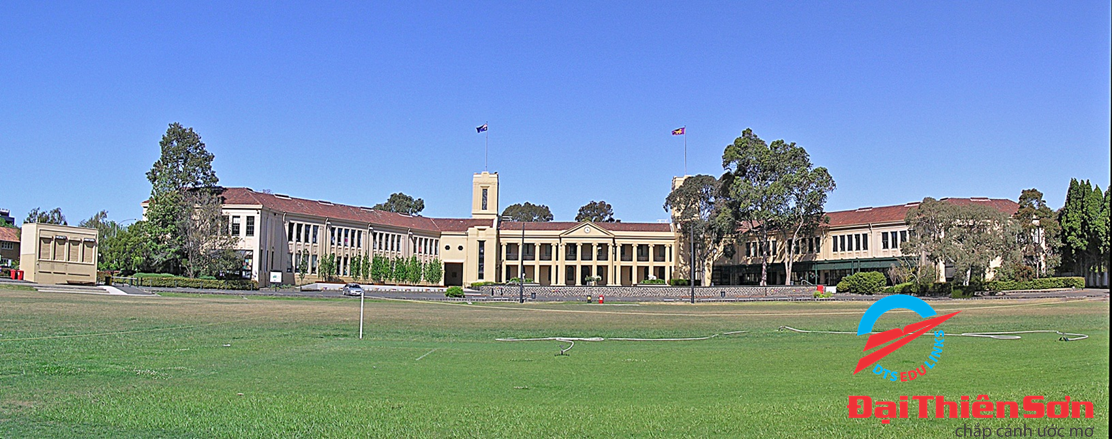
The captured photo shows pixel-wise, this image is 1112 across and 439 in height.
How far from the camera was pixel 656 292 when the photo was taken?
3127 inches

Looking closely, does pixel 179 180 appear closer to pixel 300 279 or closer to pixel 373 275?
pixel 300 279

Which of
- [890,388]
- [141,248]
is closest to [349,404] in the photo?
[890,388]

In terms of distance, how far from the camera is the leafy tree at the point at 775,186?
8412cm

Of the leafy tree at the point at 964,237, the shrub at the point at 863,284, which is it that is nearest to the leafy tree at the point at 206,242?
the shrub at the point at 863,284

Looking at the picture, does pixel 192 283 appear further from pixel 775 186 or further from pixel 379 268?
pixel 775 186

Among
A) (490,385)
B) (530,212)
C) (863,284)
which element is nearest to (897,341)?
(490,385)

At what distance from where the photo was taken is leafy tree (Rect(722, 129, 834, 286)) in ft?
276

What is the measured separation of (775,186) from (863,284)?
52.5ft

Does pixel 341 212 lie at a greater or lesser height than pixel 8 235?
greater

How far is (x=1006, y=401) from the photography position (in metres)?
9.88

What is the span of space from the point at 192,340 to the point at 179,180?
6811 centimetres

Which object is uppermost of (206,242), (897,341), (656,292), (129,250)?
(206,242)

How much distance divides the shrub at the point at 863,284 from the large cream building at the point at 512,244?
14249 millimetres

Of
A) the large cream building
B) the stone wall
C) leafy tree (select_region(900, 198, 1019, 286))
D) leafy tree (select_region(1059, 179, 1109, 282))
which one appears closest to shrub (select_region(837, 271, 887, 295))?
the stone wall
